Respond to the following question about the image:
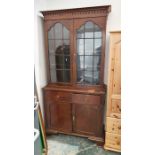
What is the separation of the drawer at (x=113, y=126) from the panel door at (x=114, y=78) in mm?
72

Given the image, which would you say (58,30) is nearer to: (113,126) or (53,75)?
(53,75)

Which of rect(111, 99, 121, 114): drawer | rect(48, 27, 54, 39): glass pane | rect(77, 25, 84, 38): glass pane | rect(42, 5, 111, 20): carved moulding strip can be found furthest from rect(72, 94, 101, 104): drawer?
rect(42, 5, 111, 20): carved moulding strip

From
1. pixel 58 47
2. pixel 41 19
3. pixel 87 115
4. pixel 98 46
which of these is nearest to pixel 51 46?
pixel 58 47

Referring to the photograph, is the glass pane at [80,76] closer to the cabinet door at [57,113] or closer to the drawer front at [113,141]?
the cabinet door at [57,113]

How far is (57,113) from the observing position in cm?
248

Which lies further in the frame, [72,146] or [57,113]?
[57,113]

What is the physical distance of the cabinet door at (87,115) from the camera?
228 cm

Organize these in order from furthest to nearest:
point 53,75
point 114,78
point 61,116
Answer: point 53,75 < point 61,116 < point 114,78

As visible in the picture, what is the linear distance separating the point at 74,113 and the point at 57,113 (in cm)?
30

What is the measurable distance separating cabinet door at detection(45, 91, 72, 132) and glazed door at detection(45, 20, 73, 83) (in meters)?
0.33

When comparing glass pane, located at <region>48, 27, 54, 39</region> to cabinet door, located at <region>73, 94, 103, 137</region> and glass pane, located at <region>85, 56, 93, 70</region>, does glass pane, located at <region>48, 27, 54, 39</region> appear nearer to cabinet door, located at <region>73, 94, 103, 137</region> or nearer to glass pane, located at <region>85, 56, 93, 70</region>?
glass pane, located at <region>85, 56, 93, 70</region>

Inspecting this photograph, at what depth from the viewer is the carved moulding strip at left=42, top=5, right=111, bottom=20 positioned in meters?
2.13
